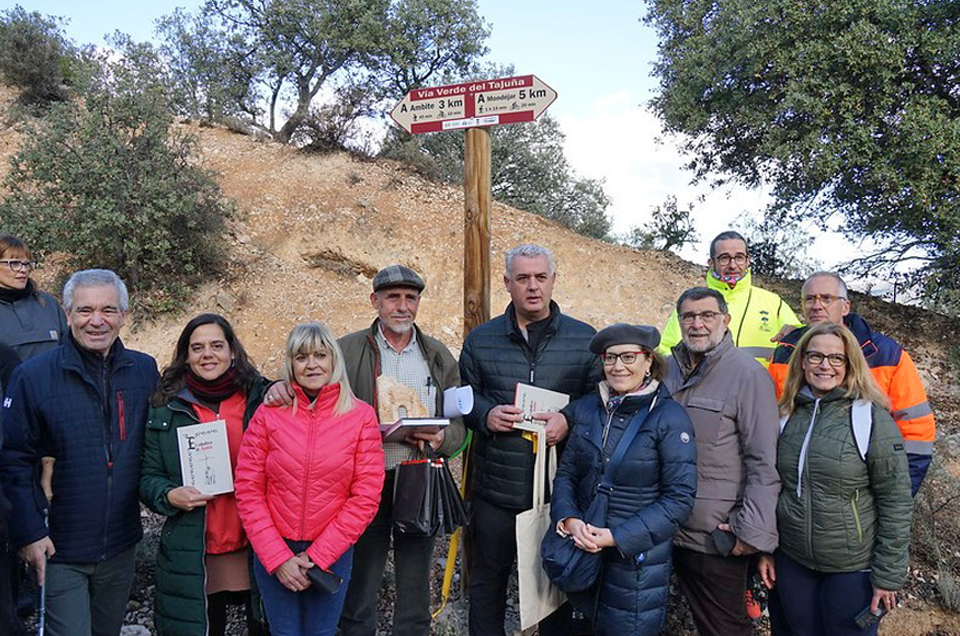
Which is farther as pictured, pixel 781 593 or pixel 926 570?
pixel 926 570

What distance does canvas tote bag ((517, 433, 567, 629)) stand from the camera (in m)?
3.13

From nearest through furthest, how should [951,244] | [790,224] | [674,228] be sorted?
[951,244]
[790,224]
[674,228]

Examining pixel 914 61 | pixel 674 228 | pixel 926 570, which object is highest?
pixel 914 61

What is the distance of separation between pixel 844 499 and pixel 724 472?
0.53 meters

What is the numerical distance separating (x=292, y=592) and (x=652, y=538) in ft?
5.57

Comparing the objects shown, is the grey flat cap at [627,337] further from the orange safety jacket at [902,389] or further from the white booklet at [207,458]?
the white booklet at [207,458]

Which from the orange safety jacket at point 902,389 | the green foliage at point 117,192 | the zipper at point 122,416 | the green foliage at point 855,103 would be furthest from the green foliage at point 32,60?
the orange safety jacket at point 902,389

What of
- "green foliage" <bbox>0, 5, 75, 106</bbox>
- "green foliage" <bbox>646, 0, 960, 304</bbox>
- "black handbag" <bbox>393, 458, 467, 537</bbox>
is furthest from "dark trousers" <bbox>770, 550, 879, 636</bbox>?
"green foliage" <bbox>0, 5, 75, 106</bbox>

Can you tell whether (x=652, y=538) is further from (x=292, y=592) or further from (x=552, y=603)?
(x=292, y=592)

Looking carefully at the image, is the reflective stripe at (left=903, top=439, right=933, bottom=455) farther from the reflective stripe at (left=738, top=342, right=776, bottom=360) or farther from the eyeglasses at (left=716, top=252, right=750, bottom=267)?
the eyeglasses at (left=716, top=252, right=750, bottom=267)

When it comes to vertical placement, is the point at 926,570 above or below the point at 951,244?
below

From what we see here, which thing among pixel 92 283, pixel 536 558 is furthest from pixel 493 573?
pixel 92 283

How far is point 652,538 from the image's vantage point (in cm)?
274

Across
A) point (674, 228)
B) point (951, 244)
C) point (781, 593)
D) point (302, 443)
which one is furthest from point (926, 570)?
point (674, 228)
